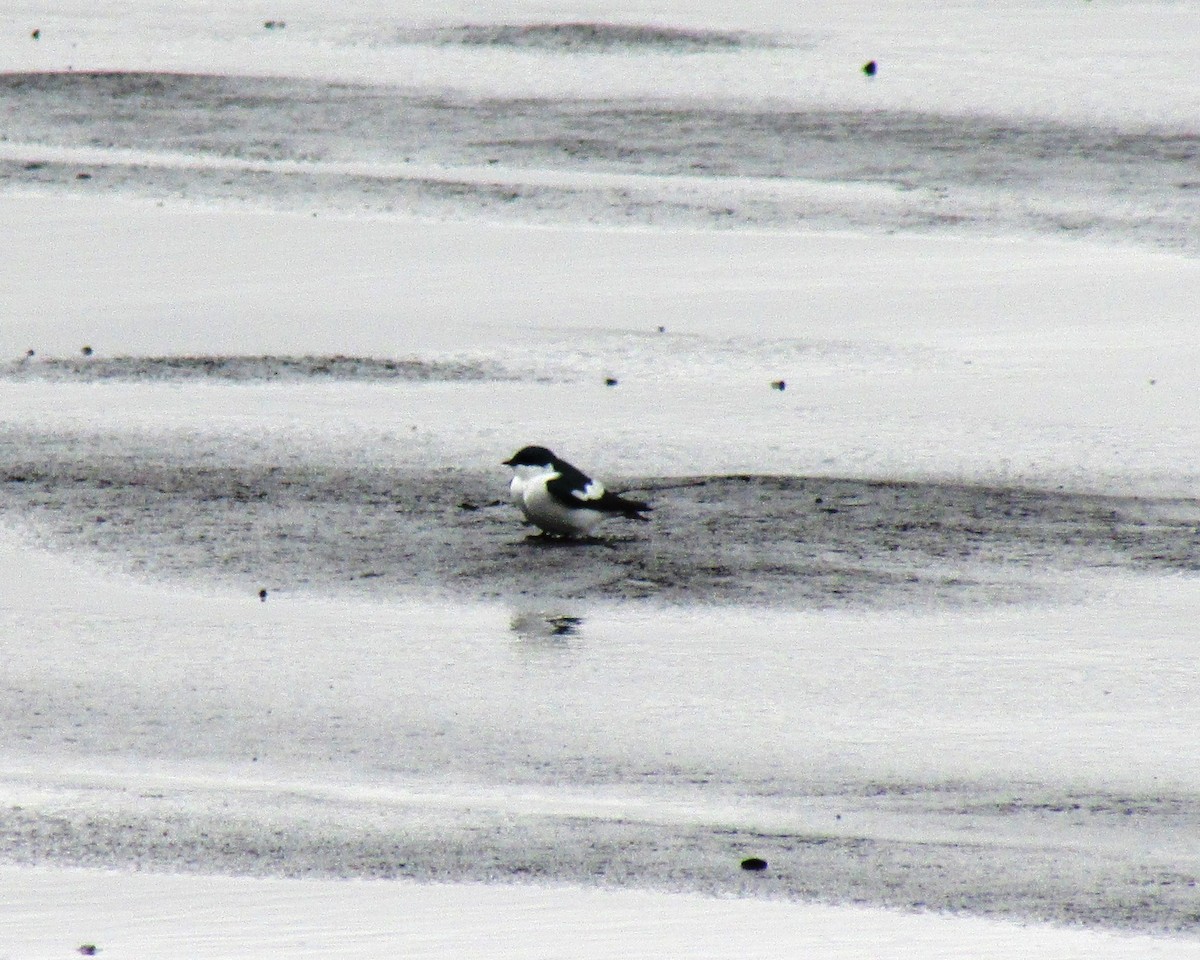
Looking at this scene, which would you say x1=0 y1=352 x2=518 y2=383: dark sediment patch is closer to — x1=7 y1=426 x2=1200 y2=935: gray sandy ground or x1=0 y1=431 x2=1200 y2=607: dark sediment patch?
x1=7 y1=426 x2=1200 y2=935: gray sandy ground

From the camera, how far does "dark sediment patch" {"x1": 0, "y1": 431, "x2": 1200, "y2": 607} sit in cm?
916

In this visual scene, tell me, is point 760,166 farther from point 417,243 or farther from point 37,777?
point 37,777

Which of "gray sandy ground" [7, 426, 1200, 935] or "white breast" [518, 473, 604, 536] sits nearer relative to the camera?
"gray sandy ground" [7, 426, 1200, 935]

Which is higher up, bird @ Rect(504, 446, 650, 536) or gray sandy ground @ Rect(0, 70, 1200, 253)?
gray sandy ground @ Rect(0, 70, 1200, 253)

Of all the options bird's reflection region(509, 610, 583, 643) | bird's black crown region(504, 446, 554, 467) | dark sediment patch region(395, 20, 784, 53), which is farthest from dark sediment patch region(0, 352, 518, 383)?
dark sediment patch region(395, 20, 784, 53)

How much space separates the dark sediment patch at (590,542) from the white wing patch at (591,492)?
0.23 meters

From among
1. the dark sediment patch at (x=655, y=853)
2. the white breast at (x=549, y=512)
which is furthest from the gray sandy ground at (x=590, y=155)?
the dark sediment patch at (x=655, y=853)

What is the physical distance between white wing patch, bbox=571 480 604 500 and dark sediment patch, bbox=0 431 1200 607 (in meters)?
0.23

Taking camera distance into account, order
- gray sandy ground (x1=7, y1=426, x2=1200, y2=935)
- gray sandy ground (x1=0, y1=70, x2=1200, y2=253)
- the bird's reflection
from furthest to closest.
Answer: gray sandy ground (x1=0, y1=70, x2=1200, y2=253) → the bird's reflection → gray sandy ground (x1=7, y1=426, x2=1200, y2=935)

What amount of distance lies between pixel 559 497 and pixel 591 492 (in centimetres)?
11

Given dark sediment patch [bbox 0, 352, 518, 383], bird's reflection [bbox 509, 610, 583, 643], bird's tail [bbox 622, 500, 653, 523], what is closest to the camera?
bird's reflection [bbox 509, 610, 583, 643]

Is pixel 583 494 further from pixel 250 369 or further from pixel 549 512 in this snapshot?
pixel 250 369

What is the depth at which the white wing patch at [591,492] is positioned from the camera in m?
9.42

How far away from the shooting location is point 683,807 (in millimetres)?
6785
